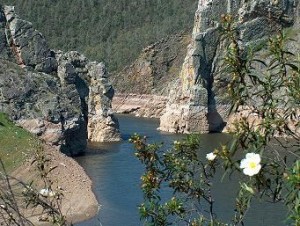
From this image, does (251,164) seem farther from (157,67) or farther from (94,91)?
(157,67)

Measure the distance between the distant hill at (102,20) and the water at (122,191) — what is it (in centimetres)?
6811

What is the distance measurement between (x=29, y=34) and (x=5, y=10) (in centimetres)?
226

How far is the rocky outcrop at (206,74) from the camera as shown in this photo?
64.4 meters

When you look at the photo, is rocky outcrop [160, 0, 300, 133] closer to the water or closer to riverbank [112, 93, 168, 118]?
the water

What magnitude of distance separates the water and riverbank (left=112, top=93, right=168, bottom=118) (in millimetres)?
32842

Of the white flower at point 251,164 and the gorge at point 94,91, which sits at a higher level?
the white flower at point 251,164

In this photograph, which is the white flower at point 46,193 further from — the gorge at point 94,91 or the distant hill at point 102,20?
the distant hill at point 102,20

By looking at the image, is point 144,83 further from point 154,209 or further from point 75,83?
point 154,209

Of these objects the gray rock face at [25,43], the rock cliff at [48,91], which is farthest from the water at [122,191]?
the gray rock face at [25,43]

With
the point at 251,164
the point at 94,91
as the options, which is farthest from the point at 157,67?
the point at 251,164

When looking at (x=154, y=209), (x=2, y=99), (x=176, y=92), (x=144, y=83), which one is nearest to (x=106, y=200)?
(x=2, y=99)

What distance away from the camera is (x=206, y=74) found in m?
67.9

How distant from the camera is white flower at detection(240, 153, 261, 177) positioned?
A: 454 centimetres

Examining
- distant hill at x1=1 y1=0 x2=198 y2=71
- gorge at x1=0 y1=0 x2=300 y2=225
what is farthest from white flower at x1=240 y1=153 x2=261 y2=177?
distant hill at x1=1 y1=0 x2=198 y2=71
